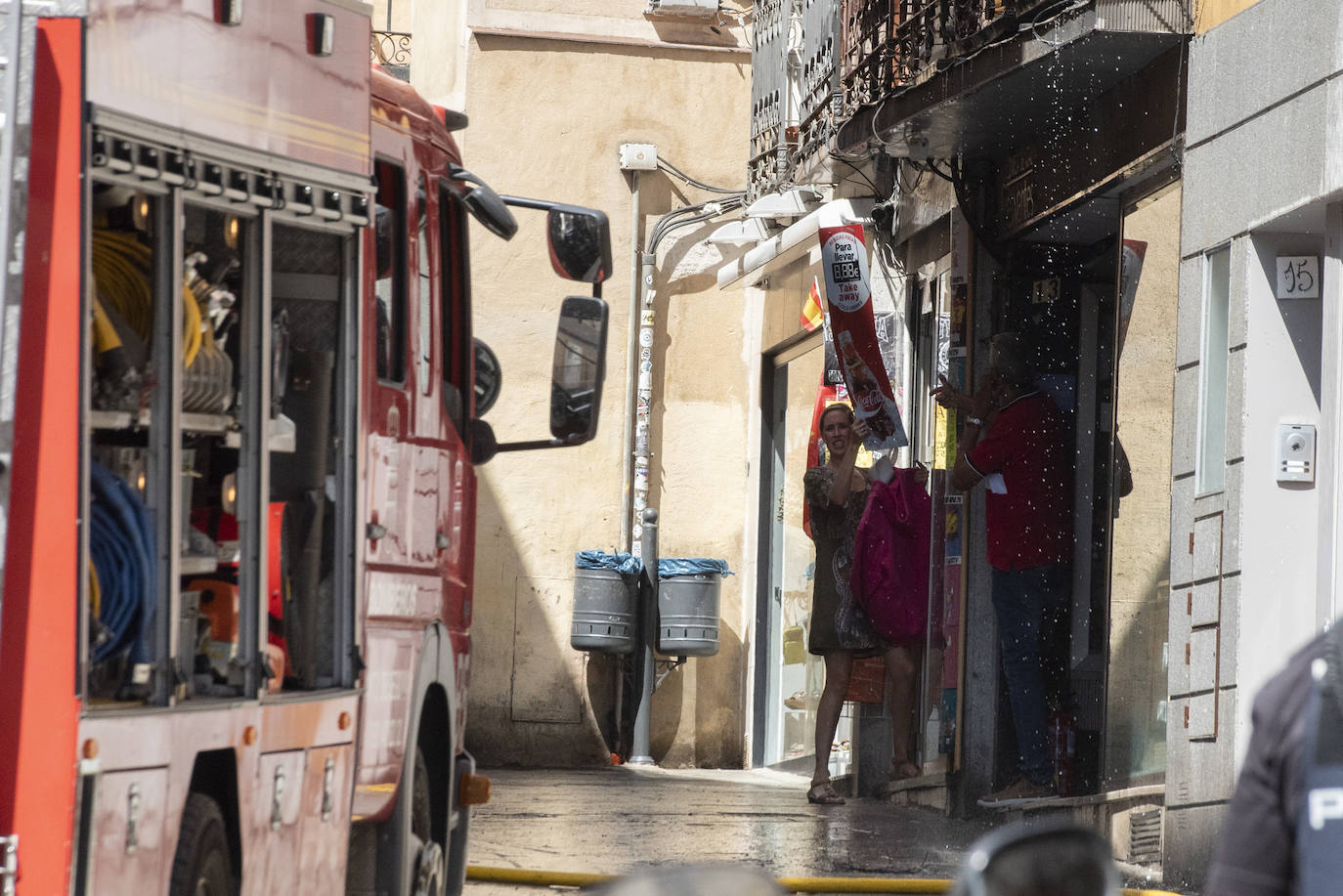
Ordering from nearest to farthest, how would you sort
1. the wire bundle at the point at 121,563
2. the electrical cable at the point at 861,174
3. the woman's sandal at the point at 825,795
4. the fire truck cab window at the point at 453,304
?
the wire bundle at the point at 121,563 < the fire truck cab window at the point at 453,304 < the woman's sandal at the point at 825,795 < the electrical cable at the point at 861,174

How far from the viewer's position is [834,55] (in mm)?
12383

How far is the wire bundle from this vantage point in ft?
14.5

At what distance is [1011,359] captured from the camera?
412 inches

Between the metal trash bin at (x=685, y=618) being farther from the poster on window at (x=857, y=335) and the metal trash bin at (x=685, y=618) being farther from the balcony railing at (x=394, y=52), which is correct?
the balcony railing at (x=394, y=52)

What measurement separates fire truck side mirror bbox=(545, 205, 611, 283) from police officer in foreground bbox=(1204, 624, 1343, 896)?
16.3 feet

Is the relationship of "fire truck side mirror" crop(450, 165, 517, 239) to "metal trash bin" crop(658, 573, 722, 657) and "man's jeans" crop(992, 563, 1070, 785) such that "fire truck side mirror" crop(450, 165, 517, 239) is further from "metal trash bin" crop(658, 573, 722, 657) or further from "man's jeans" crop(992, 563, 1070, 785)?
"metal trash bin" crop(658, 573, 722, 657)

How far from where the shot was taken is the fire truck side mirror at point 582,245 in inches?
288

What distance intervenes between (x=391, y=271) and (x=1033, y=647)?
5.04 metres

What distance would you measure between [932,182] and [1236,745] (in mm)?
5234

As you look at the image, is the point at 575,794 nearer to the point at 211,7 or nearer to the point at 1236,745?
the point at 1236,745

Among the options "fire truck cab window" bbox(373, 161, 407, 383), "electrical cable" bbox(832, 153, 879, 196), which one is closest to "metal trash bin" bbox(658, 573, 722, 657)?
"electrical cable" bbox(832, 153, 879, 196)

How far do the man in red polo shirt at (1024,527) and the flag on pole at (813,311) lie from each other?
161 inches

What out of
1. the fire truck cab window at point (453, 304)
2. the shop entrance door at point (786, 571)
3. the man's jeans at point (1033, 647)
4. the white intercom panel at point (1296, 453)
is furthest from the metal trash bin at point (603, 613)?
the fire truck cab window at point (453, 304)

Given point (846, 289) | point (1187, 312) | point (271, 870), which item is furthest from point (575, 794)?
point (271, 870)
